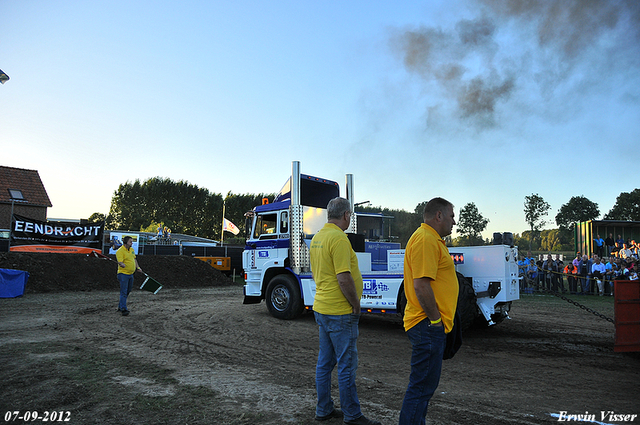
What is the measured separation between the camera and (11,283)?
14219mm

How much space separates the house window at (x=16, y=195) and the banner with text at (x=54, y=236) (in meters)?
21.6

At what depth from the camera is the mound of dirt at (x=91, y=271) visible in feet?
55.9

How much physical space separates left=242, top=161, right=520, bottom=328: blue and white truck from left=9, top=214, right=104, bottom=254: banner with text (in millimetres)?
12771

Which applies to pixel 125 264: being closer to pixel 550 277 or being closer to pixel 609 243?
pixel 550 277

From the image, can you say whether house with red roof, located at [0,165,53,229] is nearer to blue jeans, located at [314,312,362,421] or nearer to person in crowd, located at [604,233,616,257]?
blue jeans, located at [314,312,362,421]

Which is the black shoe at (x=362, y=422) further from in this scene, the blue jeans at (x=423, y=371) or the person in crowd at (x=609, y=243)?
the person in crowd at (x=609, y=243)

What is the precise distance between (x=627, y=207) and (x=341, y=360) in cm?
6284

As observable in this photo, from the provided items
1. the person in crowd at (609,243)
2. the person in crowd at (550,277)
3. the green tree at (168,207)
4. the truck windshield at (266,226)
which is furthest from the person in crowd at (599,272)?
the green tree at (168,207)

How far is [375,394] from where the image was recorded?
15.0 ft

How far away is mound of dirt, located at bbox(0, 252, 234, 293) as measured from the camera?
17.0m

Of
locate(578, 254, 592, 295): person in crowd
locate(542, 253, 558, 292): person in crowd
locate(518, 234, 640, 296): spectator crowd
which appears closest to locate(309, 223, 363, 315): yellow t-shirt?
locate(518, 234, 640, 296): spectator crowd

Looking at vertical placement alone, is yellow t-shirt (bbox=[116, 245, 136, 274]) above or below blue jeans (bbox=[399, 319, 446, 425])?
above

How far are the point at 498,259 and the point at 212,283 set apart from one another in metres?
17.5

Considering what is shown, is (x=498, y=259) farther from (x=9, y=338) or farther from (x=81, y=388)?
(x=9, y=338)
